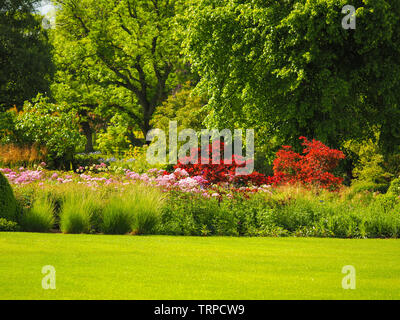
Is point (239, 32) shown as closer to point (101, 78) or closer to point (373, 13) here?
point (373, 13)

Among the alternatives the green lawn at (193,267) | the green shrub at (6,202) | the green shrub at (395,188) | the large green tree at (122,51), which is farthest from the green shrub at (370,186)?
the large green tree at (122,51)

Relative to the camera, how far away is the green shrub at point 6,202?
34.9 feet

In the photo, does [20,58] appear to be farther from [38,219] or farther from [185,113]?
[38,219]

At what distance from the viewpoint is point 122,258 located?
25.3 ft

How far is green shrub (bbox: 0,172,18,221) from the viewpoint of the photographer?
34.9 feet

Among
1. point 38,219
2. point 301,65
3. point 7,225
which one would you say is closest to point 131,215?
point 38,219

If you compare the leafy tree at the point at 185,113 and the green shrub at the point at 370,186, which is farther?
the leafy tree at the point at 185,113

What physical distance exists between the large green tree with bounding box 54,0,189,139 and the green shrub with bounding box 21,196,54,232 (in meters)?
20.4

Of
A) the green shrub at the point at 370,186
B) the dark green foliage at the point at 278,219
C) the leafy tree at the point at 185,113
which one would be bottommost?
the green shrub at the point at 370,186

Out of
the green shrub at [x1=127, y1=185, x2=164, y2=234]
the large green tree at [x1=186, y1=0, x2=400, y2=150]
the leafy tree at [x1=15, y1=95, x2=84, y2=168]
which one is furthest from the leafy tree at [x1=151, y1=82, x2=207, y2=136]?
the green shrub at [x1=127, y1=185, x2=164, y2=234]

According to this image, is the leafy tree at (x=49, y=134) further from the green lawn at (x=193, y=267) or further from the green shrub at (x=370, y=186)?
the green lawn at (x=193, y=267)

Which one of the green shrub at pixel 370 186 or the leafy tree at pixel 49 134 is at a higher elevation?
the leafy tree at pixel 49 134

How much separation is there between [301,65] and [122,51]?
17545mm

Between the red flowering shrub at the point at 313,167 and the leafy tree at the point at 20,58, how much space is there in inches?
920
